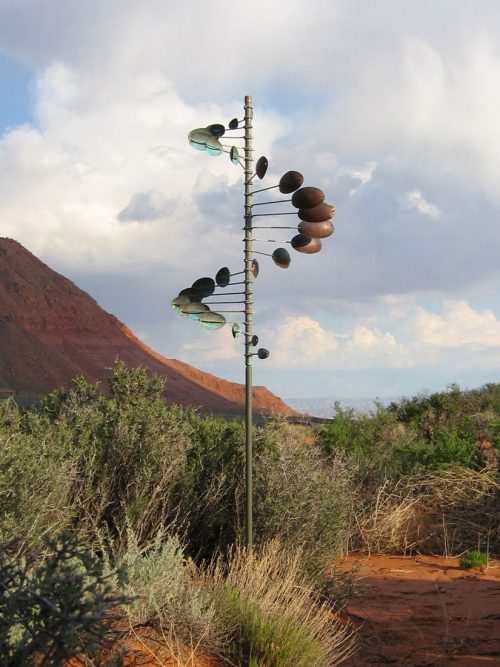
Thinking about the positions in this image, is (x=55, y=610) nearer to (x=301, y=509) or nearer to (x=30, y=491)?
(x=30, y=491)

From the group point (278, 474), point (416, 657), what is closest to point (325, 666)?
point (416, 657)

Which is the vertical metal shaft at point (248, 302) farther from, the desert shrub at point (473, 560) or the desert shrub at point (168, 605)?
the desert shrub at point (473, 560)

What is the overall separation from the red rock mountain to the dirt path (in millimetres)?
43334

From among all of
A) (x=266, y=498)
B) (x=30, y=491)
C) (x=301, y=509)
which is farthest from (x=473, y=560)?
(x=30, y=491)

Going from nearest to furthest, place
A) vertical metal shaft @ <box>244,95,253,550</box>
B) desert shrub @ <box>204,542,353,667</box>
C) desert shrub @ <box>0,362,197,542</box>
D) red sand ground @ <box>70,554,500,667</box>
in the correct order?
desert shrub @ <box>204,542,353,667</box>
red sand ground @ <box>70,554,500,667</box>
desert shrub @ <box>0,362,197,542</box>
vertical metal shaft @ <box>244,95,253,550</box>

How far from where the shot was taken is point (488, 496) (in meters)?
13.1

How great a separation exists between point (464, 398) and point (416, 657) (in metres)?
18.7

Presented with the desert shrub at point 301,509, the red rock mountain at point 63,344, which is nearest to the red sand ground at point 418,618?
the desert shrub at point 301,509

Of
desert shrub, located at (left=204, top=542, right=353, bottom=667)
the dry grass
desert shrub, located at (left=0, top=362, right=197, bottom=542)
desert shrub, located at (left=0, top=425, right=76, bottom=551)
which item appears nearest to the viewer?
desert shrub, located at (left=204, top=542, right=353, bottom=667)

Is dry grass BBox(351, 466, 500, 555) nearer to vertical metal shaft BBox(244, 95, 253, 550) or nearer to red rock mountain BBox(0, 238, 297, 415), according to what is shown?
vertical metal shaft BBox(244, 95, 253, 550)

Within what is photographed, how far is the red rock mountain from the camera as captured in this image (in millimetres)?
55406

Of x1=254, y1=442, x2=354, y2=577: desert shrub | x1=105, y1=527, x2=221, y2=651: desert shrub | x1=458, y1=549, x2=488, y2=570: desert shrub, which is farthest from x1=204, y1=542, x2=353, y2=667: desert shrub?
x1=458, y1=549, x2=488, y2=570: desert shrub

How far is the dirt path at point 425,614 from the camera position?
7609 mm

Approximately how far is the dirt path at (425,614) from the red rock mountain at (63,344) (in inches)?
1706
